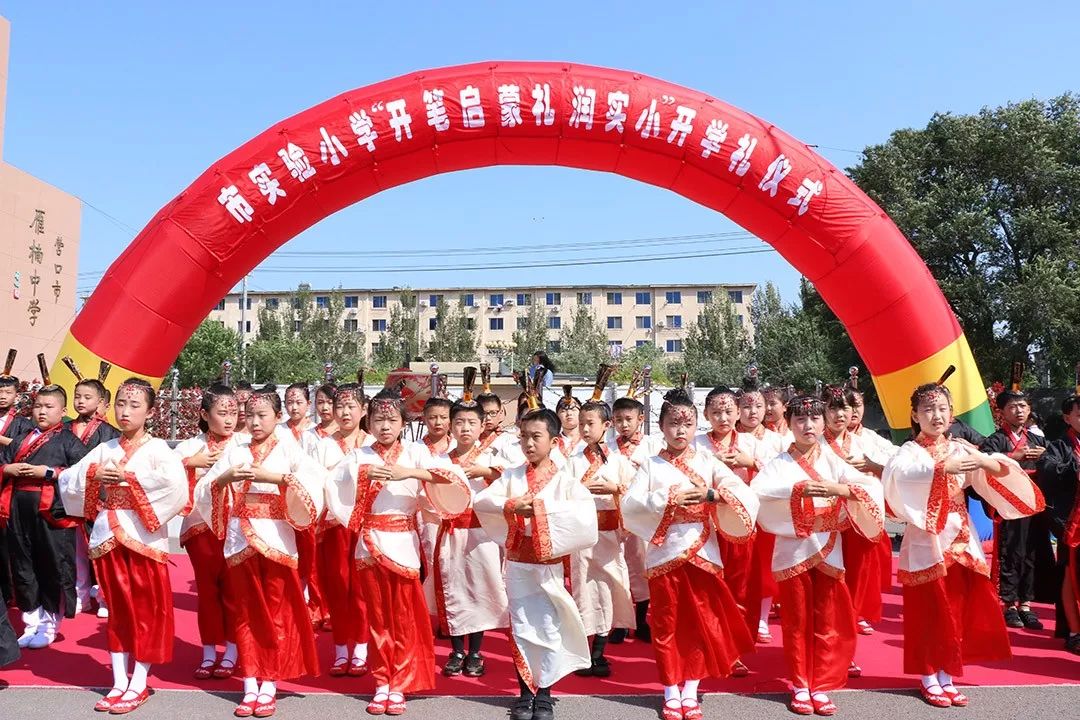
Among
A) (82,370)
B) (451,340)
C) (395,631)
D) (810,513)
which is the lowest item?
(395,631)

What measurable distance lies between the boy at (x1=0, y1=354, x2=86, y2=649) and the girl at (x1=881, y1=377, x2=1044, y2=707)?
4.80 m

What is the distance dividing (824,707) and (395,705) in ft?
6.70

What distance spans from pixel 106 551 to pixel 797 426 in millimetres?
3501

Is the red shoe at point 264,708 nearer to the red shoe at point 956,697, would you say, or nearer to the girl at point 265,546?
the girl at point 265,546

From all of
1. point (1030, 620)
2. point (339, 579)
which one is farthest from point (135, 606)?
point (1030, 620)

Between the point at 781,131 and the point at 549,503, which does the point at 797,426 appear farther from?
the point at 781,131

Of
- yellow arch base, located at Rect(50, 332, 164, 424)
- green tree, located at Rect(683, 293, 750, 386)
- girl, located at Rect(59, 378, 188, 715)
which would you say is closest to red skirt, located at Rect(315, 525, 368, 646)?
girl, located at Rect(59, 378, 188, 715)

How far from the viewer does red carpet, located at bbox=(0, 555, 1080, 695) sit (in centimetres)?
467

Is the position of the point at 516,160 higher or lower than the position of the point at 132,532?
higher

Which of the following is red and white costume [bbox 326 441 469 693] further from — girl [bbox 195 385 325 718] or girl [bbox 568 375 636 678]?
girl [bbox 568 375 636 678]

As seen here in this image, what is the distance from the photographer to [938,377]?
8086 mm

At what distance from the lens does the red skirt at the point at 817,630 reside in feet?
14.1

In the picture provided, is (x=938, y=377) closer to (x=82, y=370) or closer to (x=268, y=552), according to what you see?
(x=268, y=552)

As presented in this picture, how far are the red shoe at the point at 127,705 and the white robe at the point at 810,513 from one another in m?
3.18
